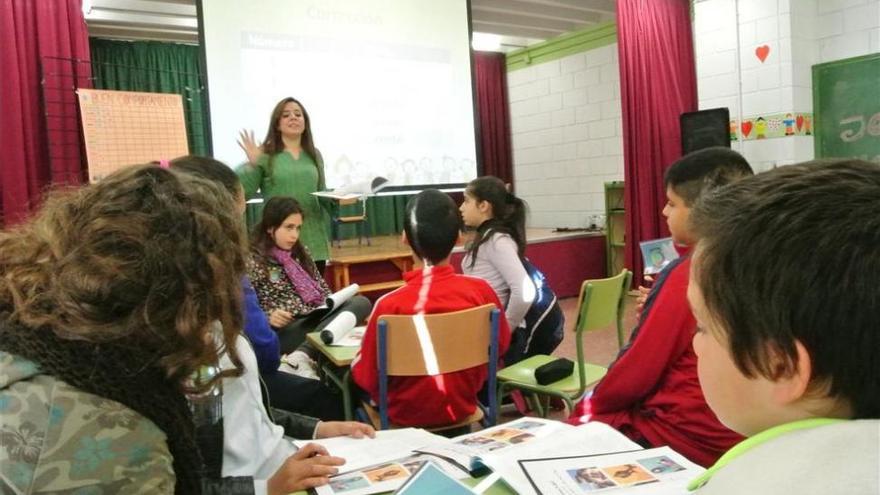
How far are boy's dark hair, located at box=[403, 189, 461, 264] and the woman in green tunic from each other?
4.77 ft

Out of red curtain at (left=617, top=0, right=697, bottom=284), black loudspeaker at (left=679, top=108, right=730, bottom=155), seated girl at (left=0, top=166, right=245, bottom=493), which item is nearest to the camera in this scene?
seated girl at (left=0, top=166, right=245, bottom=493)

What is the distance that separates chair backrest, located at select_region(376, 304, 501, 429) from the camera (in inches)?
69.3

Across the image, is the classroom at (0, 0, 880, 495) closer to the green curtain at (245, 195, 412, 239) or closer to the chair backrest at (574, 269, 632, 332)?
the chair backrest at (574, 269, 632, 332)

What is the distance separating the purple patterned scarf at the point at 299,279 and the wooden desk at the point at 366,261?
127 centimetres

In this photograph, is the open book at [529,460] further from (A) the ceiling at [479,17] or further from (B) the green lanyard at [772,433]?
(A) the ceiling at [479,17]

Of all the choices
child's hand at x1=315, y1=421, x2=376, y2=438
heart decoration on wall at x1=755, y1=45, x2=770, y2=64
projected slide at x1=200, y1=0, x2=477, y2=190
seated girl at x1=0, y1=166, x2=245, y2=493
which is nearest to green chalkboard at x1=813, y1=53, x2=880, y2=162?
heart decoration on wall at x1=755, y1=45, x2=770, y2=64

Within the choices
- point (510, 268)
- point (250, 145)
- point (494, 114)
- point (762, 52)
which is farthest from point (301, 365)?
point (494, 114)

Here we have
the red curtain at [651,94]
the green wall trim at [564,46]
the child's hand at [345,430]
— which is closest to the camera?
the child's hand at [345,430]

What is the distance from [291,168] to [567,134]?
179 inches

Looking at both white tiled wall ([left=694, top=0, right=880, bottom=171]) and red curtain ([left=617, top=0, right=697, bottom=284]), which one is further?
red curtain ([left=617, top=0, right=697, bottom=284])

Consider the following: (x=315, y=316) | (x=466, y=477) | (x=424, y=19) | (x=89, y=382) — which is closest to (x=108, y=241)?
(x=89, y=382)

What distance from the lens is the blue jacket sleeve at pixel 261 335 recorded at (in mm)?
1708

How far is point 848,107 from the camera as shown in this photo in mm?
4562

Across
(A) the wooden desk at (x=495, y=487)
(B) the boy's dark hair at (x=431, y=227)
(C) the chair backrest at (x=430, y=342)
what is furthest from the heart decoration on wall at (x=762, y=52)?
(A) the wooden desk at (x=495, y=487)
